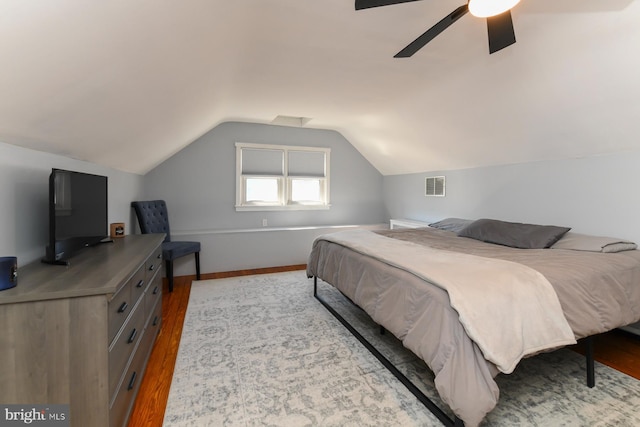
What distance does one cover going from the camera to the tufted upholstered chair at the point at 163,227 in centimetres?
369

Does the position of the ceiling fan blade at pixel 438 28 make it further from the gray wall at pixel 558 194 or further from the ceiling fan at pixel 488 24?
the gray wall at pixel 558 194

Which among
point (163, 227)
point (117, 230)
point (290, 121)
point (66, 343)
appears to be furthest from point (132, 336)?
point (290, 121)

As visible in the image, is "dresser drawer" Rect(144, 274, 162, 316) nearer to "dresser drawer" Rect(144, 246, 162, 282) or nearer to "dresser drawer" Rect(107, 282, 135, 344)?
"dresser drawer" Rect(144, 246, 162, 282)

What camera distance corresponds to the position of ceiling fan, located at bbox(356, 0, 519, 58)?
1.42 m

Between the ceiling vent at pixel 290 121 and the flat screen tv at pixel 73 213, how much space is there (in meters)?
2.92

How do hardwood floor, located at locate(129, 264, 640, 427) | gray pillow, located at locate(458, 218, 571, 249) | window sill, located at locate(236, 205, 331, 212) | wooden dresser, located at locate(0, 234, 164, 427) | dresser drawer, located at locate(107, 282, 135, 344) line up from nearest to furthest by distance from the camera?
1. wooden dresser, located at locate(0, 234, 164, 427)
2. dresser drawer, located at locate(107, 282, 135, 344)
3. hardwood floor, located at locate(129, 264, 640, 427)
4. gray pillow, located at locate(458, 218, 571, 249)
5. window sill, located at locate(236, 205, 331, 212)

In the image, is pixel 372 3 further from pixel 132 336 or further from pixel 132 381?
pixel 132 381

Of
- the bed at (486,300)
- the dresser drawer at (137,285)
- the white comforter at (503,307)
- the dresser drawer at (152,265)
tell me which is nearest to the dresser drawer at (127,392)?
the dresser drawer at (137,285)

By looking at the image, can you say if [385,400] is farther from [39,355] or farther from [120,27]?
[120,27]

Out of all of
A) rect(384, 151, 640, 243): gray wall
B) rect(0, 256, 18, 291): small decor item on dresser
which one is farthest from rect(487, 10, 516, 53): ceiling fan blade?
rect(0, 256, 18, 291): small decor item on dresser

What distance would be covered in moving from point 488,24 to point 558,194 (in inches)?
89.4

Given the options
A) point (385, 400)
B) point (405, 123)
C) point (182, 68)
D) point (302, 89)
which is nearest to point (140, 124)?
point (182, 68)

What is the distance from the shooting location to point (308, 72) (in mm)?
2797

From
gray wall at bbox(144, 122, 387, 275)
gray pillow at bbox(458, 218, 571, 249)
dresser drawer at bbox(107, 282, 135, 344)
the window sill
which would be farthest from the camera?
the window sill
